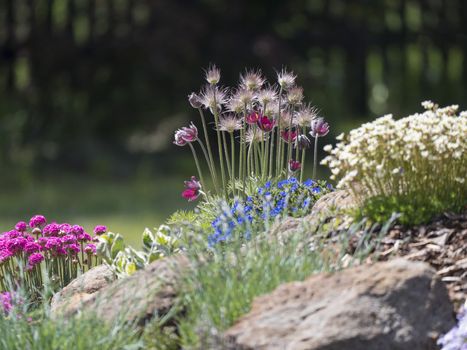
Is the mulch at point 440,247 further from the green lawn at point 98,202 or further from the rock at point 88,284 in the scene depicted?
the green lawn at point 98,202

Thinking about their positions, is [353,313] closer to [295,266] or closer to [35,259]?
[295,266]

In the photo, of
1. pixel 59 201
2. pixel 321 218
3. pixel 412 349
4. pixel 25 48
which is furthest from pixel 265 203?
pixel 25 48

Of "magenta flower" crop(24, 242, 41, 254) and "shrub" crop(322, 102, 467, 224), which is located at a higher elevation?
"magenta flower" crop(24, 242, 41, 254)

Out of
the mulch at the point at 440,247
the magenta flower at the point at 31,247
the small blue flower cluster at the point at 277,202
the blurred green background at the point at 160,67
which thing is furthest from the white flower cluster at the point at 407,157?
the blurred green background at the point at 160,67


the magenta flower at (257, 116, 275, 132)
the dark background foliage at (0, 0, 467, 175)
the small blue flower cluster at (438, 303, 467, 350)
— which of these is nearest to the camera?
the small blue flower cluster at (438, 303, 467, 350)

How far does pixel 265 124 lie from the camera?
191 inches

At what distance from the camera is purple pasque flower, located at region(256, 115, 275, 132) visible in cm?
485

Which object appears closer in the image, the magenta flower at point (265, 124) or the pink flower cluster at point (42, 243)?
the magenta flower at point (265, 124)

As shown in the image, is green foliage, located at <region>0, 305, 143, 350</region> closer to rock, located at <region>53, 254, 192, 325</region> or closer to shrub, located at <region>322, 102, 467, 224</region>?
rock, located at <region>53, 254, 192, 325</region>

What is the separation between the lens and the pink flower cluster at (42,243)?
4.96 meters

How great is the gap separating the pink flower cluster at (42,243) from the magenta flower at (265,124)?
108 cm

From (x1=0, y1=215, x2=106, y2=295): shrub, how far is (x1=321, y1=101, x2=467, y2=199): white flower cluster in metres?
1.48

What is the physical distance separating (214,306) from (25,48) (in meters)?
9.81

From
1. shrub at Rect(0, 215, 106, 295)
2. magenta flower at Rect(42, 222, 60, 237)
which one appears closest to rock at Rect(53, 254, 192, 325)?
shrub at Rect(0, 215, 106, 295)
